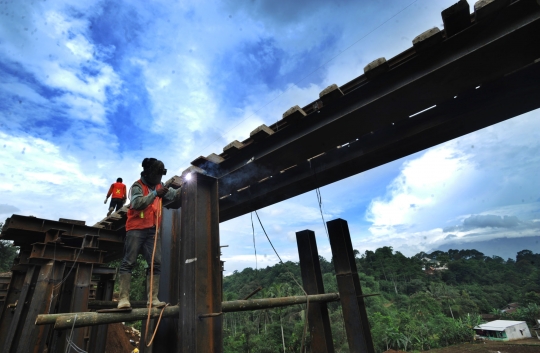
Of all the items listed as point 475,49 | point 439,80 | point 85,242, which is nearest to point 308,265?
point 439,80

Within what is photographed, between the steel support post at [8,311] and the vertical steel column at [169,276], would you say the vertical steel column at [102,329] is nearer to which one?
the steel support post at [8,311]

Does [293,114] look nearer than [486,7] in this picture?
No

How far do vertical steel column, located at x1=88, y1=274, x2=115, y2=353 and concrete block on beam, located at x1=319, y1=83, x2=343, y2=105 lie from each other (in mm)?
9357

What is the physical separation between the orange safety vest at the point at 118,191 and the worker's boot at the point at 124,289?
8180 millimetres

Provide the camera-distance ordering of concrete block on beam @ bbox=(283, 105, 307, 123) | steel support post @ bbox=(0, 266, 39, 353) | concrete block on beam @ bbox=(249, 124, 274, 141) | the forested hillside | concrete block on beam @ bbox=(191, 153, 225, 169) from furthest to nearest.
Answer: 1. the forested hillside
2. steel support post @ bbox=(0, 266, 39, 353)
3. concrete block on beam @ bbox=(191, 153, 225, 169)
4. concrete block on beam @ bbox=(249, 124, 274, 141)
5. concrete block on beam @ bbox=(283, 105, 307, 123)

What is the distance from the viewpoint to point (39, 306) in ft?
19.3

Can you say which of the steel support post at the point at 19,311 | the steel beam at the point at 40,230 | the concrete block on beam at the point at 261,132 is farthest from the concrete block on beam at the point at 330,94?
the steel support post at the point at 19,311

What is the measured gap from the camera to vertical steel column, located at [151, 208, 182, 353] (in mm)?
3373

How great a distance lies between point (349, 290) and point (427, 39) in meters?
3.92

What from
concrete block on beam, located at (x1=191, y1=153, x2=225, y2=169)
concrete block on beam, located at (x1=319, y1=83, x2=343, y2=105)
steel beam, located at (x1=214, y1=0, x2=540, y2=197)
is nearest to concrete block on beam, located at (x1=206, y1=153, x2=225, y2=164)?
concrete block on beam, located at (x1=191, y1=153, x2=225, y2=169)

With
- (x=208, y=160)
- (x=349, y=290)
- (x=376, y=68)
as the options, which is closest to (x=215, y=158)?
(x=208, y=160)

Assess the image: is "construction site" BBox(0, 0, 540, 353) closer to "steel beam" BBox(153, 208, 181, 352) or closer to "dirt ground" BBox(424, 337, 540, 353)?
"steel beam" BBox(153, 208, 181, 352)

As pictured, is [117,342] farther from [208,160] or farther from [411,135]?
[411,135]

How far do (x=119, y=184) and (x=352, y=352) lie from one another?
10163 millimetres
